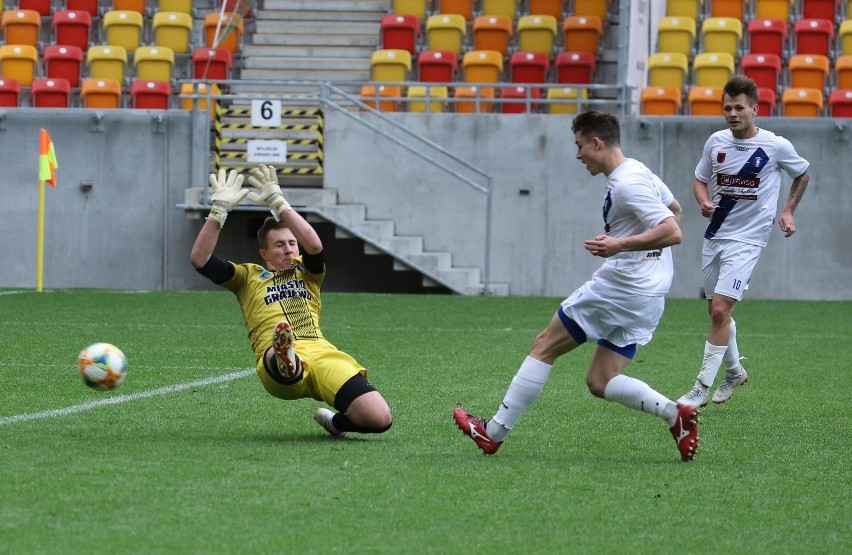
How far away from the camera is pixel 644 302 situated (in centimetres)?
647

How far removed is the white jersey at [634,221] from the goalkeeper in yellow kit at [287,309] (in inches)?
50.9

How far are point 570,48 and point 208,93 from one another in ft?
18.9

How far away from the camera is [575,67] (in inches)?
858

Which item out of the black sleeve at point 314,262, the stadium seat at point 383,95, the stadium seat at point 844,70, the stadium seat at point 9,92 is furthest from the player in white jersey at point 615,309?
the stadium seat at point 9,92

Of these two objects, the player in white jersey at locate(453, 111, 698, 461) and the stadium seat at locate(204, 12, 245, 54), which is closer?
the player in white jersey at locate(453, 111, 698, 461)

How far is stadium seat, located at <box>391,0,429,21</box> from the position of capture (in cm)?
2323

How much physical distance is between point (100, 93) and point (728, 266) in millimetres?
14773

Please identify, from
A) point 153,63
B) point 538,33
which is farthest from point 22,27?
point 538,33

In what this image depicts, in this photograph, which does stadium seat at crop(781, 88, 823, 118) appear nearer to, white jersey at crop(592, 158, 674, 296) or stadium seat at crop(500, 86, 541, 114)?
stadium seat at crop(500, 86, 541, 114)

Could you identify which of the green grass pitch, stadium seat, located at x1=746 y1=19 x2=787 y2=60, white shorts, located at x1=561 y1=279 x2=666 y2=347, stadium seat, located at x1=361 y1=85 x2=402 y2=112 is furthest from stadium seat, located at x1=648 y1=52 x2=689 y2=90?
white shorts, located at x1=561 y1=279 x2=666 y2=347

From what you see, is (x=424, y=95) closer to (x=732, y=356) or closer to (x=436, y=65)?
(x=436, y=65)

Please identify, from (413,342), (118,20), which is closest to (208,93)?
(118,20)

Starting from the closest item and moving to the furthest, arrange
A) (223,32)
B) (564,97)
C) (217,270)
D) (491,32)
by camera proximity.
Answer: (217,270), (564,97), (223,32), (491,32)

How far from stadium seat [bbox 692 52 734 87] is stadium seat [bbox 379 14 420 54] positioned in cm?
433
